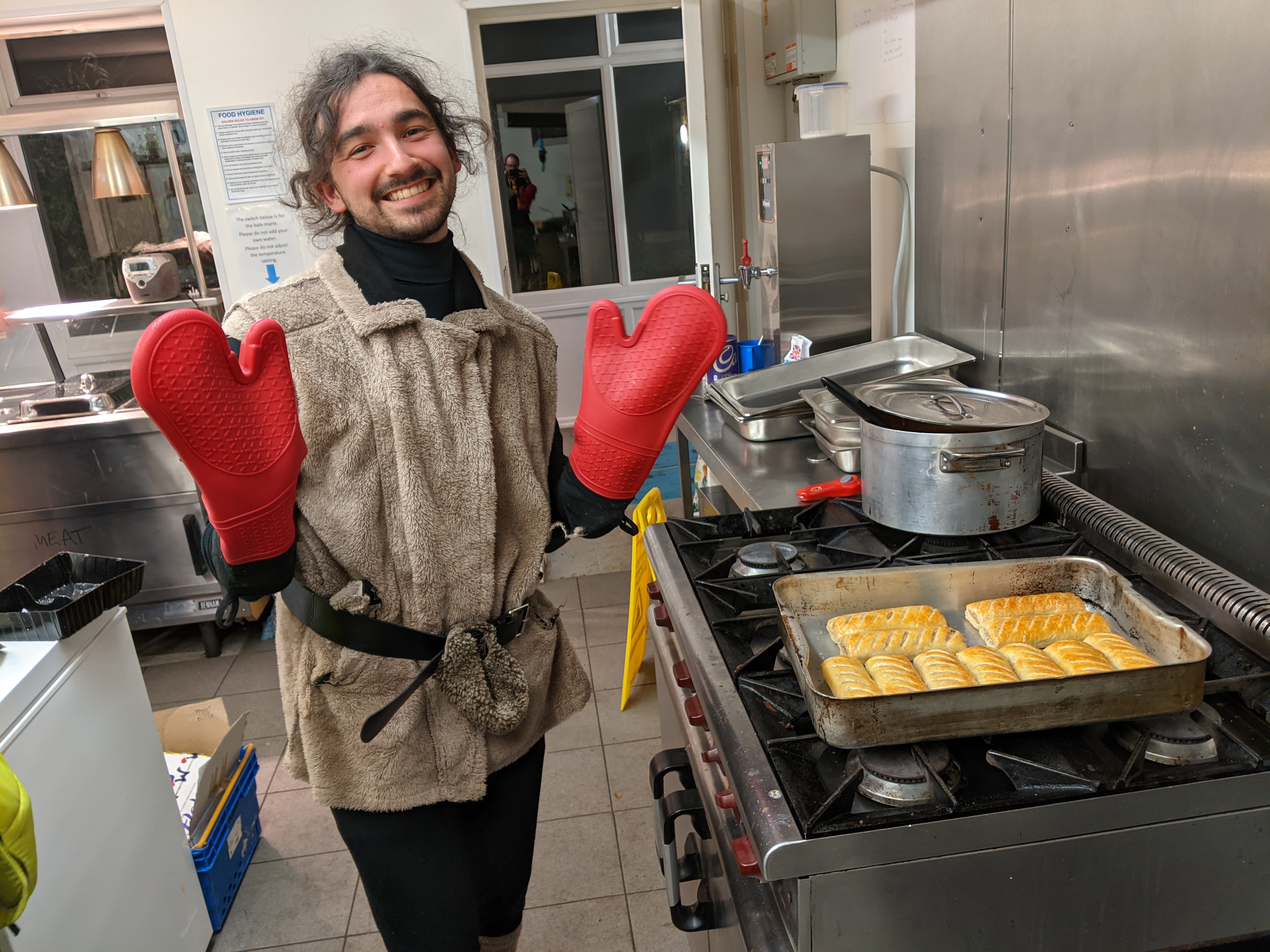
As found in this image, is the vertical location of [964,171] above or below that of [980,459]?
above

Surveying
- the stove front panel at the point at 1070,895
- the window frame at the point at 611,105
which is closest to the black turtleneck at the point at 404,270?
the stove front panel at the point at 1070,895

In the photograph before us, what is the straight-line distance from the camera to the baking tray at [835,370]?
6.95 feet

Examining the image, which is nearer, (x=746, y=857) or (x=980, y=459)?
(x=746, y=857)

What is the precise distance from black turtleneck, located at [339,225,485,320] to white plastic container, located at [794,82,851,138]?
66.7 inches

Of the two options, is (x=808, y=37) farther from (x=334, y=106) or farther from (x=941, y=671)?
(x=941, y=671)

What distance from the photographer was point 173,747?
7.38ft

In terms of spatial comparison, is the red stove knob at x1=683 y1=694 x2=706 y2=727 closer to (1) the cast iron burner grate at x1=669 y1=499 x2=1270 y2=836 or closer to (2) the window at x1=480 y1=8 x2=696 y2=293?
(1) the cast iron burner grate at x1=669 y1=499 x2=1270 y2=836

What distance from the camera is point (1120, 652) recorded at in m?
0.90

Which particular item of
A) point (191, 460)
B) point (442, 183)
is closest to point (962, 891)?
point (191, 460)

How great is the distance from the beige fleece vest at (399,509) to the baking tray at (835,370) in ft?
2.99

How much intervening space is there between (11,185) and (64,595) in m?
2.25

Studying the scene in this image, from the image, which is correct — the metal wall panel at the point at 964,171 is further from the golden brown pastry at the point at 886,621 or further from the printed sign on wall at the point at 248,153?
the printed sign on wall at the point at 248,153

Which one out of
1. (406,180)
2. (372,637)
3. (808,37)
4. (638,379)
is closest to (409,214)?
(406,180)

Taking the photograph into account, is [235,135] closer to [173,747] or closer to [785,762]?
[173,747]
